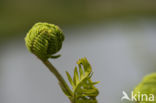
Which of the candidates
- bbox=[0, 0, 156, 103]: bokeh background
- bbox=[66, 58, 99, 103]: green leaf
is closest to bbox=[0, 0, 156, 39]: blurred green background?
bbox=[0, 0, 156, 103]: bokeh background

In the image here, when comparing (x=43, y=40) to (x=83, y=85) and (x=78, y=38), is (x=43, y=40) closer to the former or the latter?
(x=83, y=85)

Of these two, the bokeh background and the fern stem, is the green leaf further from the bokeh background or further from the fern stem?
the bokeh background

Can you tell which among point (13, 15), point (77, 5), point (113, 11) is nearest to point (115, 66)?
point (113, 11)

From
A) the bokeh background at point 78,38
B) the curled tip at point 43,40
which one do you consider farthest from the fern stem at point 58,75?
the bokeh background at point 78,38

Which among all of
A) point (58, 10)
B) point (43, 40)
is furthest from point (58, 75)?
point (58, 10)

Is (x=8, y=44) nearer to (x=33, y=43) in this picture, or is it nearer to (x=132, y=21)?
(x=132, y=21)

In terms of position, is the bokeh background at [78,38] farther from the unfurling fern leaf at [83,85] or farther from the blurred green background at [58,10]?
the unfurling fern leaf at [83,85]
